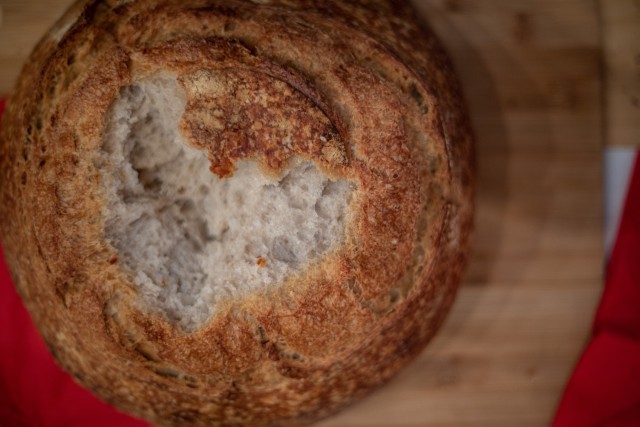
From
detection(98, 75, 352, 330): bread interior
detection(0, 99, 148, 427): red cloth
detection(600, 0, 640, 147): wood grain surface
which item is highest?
detection(600, 0, 640, 147): wood grain surface

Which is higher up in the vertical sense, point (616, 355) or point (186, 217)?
point (186, 217)

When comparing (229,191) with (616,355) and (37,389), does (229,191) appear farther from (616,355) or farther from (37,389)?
(616,355)

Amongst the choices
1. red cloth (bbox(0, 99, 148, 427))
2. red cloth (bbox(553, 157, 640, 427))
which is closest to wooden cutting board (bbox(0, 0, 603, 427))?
red cloth (bbox(553, 157, 640, 427))

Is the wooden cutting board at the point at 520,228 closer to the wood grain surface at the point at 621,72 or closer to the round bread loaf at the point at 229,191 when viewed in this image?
the wood grain surface at the point at 621,72

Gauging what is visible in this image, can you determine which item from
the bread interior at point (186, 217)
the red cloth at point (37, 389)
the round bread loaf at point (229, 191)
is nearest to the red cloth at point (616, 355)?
the round bread loaf at point (229, 191)

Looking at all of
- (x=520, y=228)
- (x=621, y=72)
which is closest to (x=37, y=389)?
(x=520, y=228)

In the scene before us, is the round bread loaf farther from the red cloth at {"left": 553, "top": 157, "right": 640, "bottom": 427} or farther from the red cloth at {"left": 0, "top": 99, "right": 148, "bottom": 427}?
the red cloth at {"left": 553, "top": 157, "right": 640, "bottom": 427}
